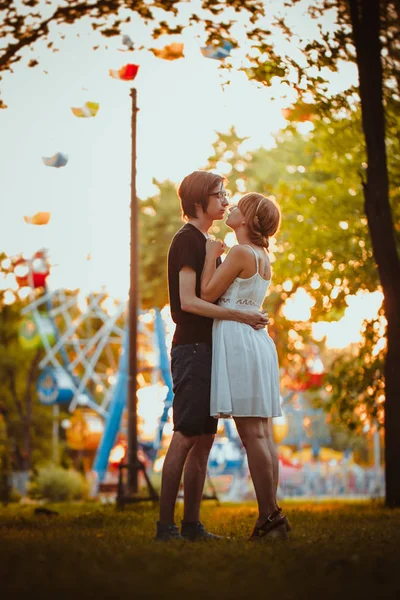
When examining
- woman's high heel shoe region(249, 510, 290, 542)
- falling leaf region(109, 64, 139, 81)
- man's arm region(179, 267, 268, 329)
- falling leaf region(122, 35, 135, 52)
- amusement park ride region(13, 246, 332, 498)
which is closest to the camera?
woman's high heel shoe region(249, 510, 290, 542)

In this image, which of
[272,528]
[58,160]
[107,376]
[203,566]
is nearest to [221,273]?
[272,528]

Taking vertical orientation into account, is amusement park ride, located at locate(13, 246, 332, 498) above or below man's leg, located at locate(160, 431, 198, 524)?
above

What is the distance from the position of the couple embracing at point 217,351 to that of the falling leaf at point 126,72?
5106 mm

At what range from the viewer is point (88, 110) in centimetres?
1197

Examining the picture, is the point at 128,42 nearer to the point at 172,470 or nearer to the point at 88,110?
the point at 88,110

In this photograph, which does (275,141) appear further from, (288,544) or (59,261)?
(288,544)

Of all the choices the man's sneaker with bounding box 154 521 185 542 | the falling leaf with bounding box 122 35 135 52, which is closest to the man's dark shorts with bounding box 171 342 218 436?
the man's sneaker with bounding box 154 521 185 542

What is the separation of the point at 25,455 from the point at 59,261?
607 inches

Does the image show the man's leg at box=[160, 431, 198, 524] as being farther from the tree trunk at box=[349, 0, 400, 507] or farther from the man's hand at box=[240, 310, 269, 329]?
the tree trunk at box=[349, 0, 400, 507]

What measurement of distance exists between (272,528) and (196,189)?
84.0 inches

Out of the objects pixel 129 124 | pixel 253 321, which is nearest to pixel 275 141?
pixel 129 124

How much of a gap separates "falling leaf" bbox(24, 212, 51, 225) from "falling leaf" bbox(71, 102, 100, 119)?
265 cm

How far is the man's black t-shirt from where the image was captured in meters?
6.26

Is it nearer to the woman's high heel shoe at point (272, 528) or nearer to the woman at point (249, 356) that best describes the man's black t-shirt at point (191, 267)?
the woman at point (249, 356)
